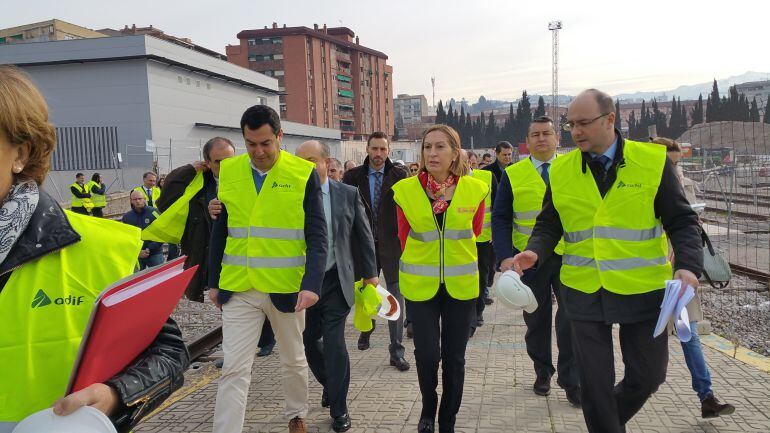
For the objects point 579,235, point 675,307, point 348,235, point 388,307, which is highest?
point 579,235

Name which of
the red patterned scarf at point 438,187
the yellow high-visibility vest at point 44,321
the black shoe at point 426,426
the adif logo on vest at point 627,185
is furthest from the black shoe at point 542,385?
the yellow high-visibility vest at point 44,321

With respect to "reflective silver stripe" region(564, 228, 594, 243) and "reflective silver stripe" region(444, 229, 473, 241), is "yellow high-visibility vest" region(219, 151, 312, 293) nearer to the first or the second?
"reflective silver stripe" region(444, 229, 473, 241)

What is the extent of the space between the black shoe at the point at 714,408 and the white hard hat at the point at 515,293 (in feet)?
5.87

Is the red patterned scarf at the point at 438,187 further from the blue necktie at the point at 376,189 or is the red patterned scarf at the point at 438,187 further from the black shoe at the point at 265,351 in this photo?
the black shoe at the point at 265,351

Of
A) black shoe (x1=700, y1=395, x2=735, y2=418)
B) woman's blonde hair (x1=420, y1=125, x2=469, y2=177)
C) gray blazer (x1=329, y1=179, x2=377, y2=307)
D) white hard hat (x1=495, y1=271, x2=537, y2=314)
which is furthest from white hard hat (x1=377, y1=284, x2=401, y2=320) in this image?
black shoe (x1=700, y1=395, x2=735, y2=418)

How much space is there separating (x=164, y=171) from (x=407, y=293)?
29308 millimetres

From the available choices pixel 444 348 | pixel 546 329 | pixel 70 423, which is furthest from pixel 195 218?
pixel 70 423

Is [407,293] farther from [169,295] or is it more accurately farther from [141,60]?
[141,60]

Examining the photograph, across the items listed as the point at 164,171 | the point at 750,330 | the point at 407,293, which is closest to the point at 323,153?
the point at 407,293

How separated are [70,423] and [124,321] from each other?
0.26m

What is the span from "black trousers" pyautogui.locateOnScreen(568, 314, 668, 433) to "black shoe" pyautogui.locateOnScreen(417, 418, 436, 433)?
3.60ft

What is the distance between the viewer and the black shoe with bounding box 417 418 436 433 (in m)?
4.04

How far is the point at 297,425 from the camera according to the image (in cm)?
417

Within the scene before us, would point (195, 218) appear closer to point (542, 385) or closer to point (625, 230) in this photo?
point (542, 385)
